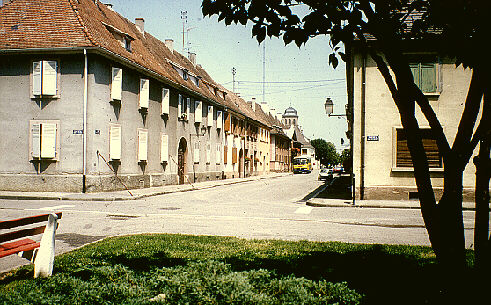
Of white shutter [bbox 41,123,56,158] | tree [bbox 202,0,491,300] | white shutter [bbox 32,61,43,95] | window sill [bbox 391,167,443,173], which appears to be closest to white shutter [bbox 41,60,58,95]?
white shutter [bbox 32,61,43,95]

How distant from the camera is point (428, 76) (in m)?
17.9

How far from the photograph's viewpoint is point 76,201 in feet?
55.8

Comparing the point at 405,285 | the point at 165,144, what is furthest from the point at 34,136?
the point at 405,285

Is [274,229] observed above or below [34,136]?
below

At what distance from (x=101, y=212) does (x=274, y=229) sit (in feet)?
19.9

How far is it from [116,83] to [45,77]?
3351mm

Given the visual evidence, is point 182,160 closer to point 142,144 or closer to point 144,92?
point 142,144

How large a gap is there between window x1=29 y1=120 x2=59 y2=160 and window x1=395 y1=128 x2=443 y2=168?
15960 mm

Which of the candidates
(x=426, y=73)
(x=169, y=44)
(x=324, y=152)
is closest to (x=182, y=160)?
(x=169, y=44)

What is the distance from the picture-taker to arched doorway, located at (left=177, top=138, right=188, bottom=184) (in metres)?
30.6

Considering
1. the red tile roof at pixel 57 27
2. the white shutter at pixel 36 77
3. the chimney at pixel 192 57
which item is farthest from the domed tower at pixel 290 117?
the white shutter at pixel 36 77

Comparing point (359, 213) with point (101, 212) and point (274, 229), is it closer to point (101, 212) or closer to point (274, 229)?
point (274, 229)

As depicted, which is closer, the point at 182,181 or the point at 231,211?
the point at 231,211

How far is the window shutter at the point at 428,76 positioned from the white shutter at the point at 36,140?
59.1 feet
